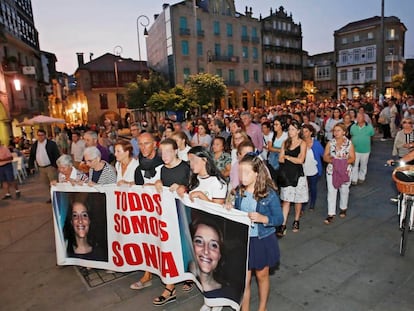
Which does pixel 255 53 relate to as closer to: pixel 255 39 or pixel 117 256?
pixel 255 39

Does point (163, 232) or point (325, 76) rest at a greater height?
point (325, 76)

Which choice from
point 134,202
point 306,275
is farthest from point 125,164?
point 306,275

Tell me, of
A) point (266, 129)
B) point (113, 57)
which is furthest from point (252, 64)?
point (266, 129)

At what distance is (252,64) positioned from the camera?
47.9 metres

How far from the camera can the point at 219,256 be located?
320cm

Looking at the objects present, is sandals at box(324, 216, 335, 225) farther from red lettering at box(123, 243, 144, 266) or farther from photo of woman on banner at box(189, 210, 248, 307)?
red lettering at box(123, 243, 144, 266)

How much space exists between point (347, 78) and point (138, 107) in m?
46.8

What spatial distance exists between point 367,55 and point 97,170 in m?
67.3

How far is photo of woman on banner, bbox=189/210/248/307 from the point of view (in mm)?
3051

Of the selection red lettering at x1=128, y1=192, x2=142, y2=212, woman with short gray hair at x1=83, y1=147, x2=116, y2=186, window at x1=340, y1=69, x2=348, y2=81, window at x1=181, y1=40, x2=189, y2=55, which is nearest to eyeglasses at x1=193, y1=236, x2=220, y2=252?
red lettering at x1=128, y1=192, x2=142, y2=212

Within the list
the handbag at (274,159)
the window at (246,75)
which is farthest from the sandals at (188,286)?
the window at (246,75)

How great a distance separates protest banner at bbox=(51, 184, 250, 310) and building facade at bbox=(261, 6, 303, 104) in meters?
46.9

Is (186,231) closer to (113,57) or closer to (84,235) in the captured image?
(84,235)

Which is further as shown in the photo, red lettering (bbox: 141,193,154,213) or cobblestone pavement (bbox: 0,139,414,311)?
red lettering (bbox: 141,193,154,213)
